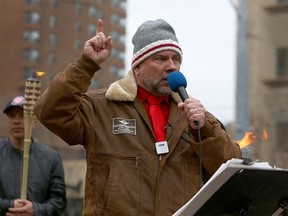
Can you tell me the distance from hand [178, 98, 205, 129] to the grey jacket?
8.64 feet

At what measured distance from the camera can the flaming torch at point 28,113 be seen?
6141 mm

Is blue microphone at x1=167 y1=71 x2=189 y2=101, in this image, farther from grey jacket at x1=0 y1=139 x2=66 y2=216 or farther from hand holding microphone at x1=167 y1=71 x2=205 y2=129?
grey jacket at x1=0 y1=139 x2=66 y2=216

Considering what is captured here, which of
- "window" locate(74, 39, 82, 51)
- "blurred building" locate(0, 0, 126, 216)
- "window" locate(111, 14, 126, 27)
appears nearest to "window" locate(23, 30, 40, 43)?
"blurred building" locate(0, 0, 126, 216)

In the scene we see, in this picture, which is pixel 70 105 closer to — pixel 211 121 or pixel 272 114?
pixel 211 121

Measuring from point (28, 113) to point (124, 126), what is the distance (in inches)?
68.5

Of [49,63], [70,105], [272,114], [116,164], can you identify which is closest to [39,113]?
[70,105]

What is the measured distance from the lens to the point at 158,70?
4.71 metres

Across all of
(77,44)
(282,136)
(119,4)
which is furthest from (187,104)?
(282,136)

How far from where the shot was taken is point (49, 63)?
14.2m

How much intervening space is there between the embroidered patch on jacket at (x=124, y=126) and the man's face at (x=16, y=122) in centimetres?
226

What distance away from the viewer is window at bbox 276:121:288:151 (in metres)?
16.5

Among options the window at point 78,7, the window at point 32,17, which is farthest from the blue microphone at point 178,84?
the window at point 78,7

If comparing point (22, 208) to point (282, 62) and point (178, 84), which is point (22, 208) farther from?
point (282, 62)

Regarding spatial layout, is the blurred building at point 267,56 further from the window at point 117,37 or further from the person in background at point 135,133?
the person in background at point 135,133
